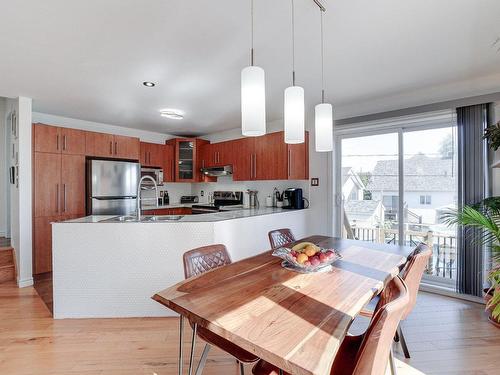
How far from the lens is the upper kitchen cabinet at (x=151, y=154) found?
4977 millimetres

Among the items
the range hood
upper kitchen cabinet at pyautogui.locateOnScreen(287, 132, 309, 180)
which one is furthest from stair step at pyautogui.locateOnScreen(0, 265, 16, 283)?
upper kitchen cabinet at pyautogui.locateOnScreen(287, 132, 309, 180)

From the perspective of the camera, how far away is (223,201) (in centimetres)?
534

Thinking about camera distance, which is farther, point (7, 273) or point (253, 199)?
point (253, 199)

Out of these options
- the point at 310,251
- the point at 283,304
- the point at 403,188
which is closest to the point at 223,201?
the point at 403,188

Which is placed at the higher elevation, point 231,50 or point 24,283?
point 231,50

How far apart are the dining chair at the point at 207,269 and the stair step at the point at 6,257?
3.56 metres

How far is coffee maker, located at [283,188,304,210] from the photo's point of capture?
4059 mm

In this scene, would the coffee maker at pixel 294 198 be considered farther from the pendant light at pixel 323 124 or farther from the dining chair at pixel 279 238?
the pendant light at pixel 323 124

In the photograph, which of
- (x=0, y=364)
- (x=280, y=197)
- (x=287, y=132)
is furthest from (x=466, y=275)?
(x=0, y=364)

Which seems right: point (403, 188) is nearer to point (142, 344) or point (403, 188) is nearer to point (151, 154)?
point (142, 344)

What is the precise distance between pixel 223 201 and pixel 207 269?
139 inches

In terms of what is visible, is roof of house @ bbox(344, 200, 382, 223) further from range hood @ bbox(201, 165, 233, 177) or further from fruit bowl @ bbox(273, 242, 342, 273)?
fruit bowl @ bbox(273, 242, 342, 273)

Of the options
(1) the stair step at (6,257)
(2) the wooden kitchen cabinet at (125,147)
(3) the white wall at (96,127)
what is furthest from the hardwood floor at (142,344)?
(3) the white wall at (96,127)

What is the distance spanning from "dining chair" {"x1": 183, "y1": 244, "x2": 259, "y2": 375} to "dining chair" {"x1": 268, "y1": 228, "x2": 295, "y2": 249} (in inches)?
22.6
